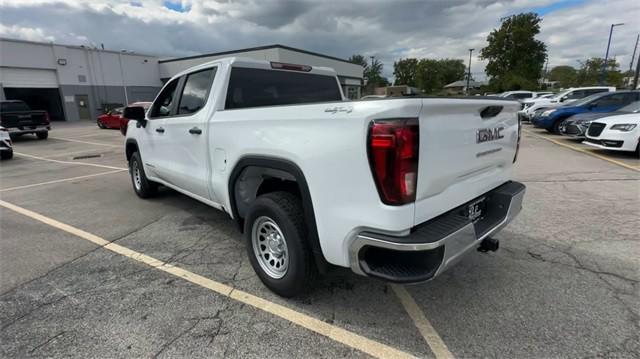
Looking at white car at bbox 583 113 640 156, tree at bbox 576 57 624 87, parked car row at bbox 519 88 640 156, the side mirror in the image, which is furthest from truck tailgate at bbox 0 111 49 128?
tree at bbox 576 57 624 87

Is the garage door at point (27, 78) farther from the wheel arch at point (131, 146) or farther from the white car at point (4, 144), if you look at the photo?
the wheel arch at point (131, 146)

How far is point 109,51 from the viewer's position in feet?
103

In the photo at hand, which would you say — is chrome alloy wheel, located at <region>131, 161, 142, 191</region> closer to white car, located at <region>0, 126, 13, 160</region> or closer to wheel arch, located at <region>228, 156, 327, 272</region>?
wheel arch, located at <region>228, 156, 327, 272</region>

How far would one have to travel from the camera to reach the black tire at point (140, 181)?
5520mm

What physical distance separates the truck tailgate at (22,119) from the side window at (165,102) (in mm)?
15379

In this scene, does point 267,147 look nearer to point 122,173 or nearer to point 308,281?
point 308,281

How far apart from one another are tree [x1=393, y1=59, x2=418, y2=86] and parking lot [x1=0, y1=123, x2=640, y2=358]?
277ft

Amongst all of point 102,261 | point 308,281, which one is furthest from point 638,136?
point 102,261

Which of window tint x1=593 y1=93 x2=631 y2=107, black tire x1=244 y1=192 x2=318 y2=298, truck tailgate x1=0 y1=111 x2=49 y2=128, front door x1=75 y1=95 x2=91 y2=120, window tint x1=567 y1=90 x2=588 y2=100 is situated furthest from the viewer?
front door x1=75 y1=95 x2=91 y2=120

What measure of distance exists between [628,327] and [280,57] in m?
28.8

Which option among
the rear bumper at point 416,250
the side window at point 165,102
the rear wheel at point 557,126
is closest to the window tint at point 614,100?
the rear wheel at point 557,126

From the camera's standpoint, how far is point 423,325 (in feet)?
8.11

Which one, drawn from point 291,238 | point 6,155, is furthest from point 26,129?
point 291,238

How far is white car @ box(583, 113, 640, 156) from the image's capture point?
26.8ft
